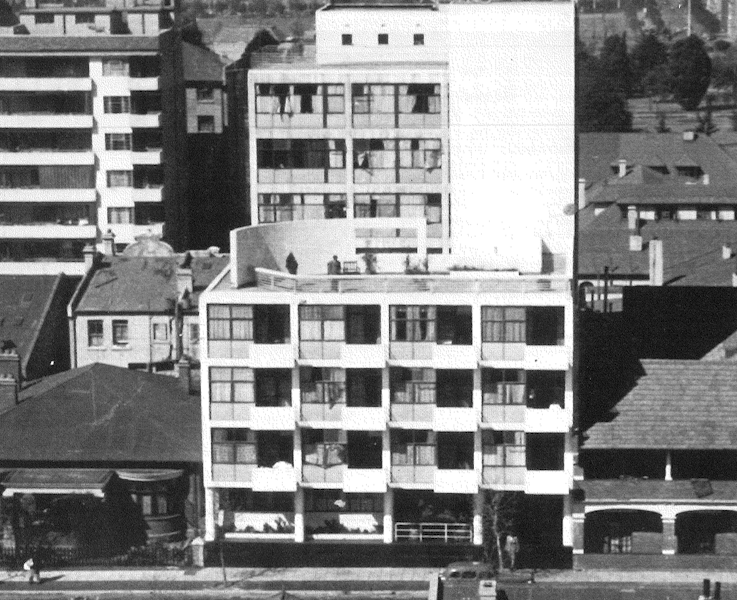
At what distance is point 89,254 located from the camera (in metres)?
109

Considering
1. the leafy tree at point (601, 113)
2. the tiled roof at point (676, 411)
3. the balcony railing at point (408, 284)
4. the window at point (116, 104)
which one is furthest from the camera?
the leafy tree at point (601, 113)

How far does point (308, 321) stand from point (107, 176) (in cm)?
4547

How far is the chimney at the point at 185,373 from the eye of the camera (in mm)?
89188

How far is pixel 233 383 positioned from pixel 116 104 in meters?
44.6

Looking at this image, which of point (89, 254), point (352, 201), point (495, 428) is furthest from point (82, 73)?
point (495, 428)

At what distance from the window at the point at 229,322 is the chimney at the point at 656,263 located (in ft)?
131

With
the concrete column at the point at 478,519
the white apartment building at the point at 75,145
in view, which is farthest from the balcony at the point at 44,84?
the concrete column at the point at 478,519

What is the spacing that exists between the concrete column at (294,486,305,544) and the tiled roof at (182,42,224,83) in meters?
73.5

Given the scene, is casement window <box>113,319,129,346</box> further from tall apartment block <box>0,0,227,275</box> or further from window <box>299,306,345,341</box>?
window <box>299,306,345,341</box>

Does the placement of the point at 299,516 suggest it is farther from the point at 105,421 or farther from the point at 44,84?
the point at 44,84

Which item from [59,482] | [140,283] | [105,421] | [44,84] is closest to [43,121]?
[44,84]

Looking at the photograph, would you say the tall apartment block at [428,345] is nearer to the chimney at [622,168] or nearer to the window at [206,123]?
the window at [206,123]

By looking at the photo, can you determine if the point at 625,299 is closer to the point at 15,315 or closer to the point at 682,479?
the point at 682,479

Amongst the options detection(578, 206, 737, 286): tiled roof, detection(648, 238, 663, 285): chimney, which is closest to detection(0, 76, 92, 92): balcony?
detection(578, 206, 737, 286): tiled roof
